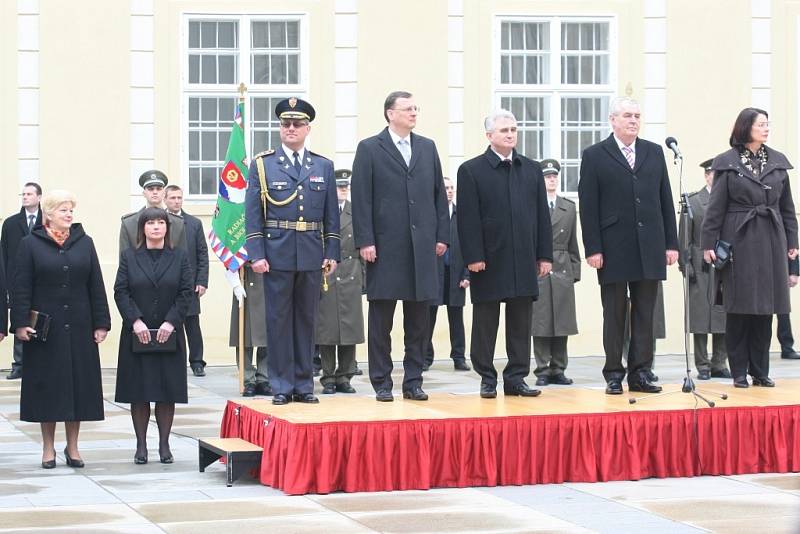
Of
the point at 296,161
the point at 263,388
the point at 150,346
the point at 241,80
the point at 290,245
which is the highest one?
the point at 241,80

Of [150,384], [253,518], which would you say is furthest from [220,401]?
[253,518]

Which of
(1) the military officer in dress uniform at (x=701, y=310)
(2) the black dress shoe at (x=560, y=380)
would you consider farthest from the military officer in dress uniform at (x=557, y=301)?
(1) the military officer in dress uniform at (x=701, y=310)

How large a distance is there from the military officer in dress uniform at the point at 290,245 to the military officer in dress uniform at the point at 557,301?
404cm

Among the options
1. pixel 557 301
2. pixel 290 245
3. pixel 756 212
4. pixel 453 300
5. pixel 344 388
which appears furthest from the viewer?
pixel 453 300

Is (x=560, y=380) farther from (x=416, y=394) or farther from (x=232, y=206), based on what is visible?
(x=416, y=394)

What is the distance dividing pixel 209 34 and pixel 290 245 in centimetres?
730

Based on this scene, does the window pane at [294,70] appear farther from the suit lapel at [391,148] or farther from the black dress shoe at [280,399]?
the black dress shoe at [280,399]

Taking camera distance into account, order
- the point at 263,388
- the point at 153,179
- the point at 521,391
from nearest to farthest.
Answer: the point at 521,391 → the point at 263,388 → the point at 153,179

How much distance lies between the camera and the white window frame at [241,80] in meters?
16.1

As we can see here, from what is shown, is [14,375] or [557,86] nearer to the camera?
[14,375]

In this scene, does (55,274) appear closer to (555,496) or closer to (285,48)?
(555,496)

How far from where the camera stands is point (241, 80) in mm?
16250

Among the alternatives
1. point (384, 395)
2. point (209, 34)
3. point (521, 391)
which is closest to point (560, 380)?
point (521, 391)

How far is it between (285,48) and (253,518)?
30.8ft
